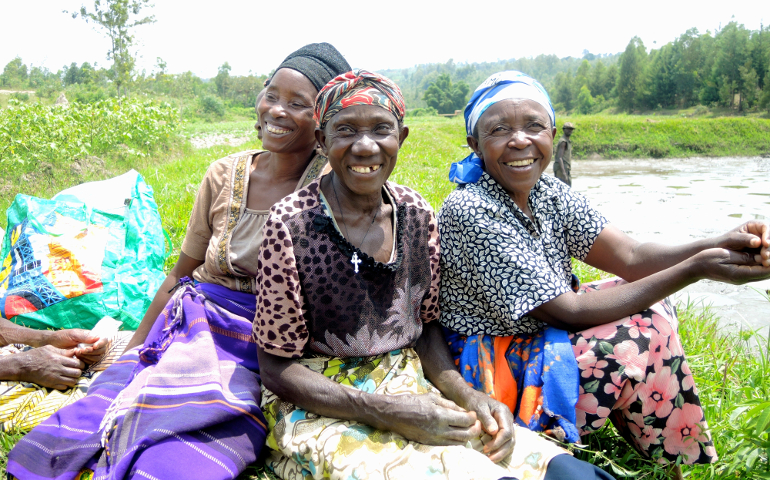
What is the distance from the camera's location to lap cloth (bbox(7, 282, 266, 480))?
1563 mm

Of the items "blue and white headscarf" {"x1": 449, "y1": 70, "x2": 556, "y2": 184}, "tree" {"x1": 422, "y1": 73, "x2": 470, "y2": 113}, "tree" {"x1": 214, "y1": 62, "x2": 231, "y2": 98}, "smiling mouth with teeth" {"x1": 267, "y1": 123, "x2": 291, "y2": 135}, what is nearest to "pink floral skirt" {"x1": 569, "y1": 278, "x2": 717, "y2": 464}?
"blue and white headscarf" {"x1": 449, "y1": 70, "x2": 556, "y2": 184}

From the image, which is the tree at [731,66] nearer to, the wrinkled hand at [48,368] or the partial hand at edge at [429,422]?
the partial hand at edge at [429,422]

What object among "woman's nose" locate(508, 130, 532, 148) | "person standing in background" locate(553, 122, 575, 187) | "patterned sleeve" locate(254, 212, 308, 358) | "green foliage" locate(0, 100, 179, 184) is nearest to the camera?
"patterned sleeve" locate(254, 212, 308, 358)

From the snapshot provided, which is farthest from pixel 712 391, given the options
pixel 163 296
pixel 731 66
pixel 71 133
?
pixel 731 66

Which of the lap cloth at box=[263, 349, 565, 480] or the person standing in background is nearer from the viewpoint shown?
the lap cloth at box=[263, 349, 565, 480]

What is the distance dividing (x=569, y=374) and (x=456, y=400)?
0.38m

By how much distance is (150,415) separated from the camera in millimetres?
1632

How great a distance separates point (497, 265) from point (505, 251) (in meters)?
0.06

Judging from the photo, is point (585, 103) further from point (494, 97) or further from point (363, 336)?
point (363, 336)

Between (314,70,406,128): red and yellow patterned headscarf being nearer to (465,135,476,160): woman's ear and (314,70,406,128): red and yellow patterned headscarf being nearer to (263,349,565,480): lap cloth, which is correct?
(465,135,476,160): woman's ear

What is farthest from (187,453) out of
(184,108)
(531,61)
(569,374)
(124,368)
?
(531,61)

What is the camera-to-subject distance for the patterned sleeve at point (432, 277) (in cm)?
193

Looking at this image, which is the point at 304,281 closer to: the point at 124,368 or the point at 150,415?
the point at 150,415

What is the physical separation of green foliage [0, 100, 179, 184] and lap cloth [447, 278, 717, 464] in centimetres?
821
